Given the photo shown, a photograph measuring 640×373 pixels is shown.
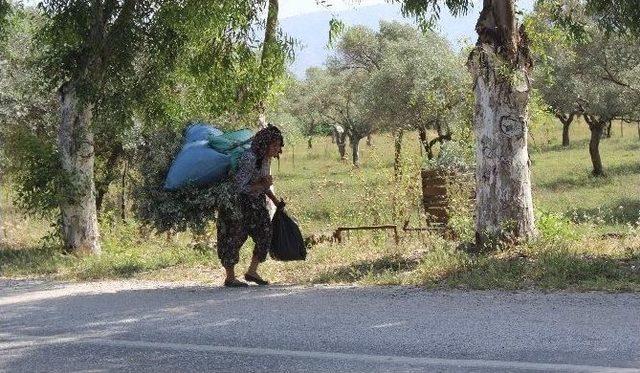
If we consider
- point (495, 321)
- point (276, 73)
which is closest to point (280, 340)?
point (495, 321)

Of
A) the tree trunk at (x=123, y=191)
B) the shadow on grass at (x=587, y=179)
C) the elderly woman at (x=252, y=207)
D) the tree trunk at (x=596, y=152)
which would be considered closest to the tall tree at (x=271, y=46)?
the elderly woman at (x=252, y=207)

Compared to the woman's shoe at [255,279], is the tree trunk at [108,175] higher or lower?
higher

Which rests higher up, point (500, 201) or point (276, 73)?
point (276, 73)

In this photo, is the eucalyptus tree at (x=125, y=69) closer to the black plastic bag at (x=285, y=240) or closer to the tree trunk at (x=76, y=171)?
the tree trunk at (x=76, y=171)

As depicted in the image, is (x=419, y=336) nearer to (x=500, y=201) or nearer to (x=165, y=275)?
(x=500, y=201)

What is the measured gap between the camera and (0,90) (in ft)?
60.8

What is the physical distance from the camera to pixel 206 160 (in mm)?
8992

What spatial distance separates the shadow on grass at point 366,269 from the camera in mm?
9102

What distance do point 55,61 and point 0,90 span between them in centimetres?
593

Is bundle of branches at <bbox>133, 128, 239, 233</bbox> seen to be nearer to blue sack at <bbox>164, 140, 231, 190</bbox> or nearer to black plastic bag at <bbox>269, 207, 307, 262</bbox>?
blue sack at <bbox>164, 140, 231, 190</bbox>

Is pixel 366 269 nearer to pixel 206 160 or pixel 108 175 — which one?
pixel 206 160

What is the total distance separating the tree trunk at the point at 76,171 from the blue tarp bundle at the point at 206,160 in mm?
4573

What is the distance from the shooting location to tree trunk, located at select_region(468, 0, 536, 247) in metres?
9.53

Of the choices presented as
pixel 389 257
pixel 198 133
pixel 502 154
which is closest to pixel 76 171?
pixel 198 133
